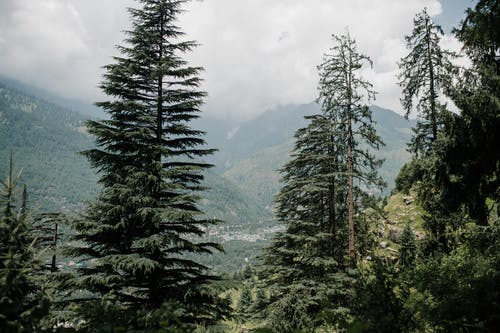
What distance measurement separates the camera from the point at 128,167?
10.1 meters


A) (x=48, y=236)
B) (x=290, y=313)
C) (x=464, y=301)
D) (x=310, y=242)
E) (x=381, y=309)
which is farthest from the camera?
(x=48, y=236)

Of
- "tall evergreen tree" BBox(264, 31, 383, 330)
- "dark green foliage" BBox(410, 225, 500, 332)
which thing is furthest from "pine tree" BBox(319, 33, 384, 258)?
"dark green foliage" BBox(410, 225, 500, 332)

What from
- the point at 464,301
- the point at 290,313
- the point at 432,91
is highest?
the point at 432,91

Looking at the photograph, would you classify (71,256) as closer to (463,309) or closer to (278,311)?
(278,311)

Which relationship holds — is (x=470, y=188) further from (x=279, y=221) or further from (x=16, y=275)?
(x=16, y=275)

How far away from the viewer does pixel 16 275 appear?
461 centimetres

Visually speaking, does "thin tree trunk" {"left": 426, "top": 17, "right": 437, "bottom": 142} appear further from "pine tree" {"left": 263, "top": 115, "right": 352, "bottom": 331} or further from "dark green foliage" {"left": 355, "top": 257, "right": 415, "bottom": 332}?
"dark green foliage" {"left": 355, "top": 257, "right": 415, "bottom": 332}

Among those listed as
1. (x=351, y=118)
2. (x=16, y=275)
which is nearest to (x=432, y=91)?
(x=351, y=118)

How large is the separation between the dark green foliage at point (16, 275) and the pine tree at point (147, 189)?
12.4 feet

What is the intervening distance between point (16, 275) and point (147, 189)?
5919 mm

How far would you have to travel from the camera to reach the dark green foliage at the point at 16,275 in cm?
423

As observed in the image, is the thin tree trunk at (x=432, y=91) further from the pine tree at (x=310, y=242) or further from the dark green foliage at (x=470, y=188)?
the pine tree at (x=310, y=242)

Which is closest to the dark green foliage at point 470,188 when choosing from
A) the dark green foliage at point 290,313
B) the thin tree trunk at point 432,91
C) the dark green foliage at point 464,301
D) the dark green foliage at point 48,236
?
the dark green foliage at point 464,301

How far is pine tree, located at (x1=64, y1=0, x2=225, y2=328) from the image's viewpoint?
962 cm
